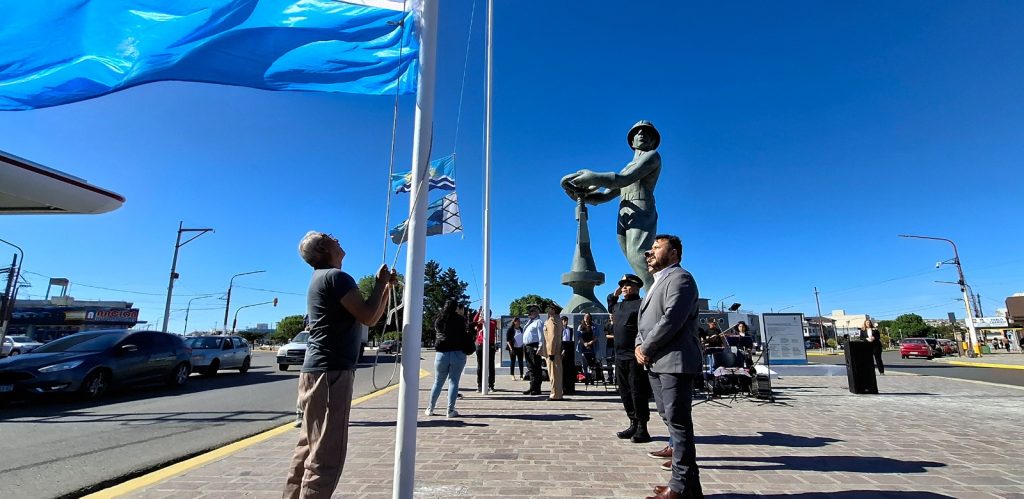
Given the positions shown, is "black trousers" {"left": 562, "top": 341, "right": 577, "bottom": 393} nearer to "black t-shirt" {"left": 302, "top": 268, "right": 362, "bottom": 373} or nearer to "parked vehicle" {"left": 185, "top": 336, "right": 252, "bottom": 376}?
"black t-shirt" {"left": 302, "top": 268, "right": 362, "bottom": 373}

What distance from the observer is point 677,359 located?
131 inches

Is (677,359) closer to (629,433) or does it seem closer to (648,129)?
(629,433)

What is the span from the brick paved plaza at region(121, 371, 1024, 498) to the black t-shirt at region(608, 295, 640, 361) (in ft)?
3.14

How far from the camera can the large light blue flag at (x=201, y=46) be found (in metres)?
2.98

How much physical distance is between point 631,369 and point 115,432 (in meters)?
6.70

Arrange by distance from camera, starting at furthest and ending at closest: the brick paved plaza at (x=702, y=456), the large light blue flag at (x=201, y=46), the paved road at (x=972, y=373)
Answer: the paved road at (x=972, y=373), the brick paved plaza at (x=702, y=456), the large light blue flag at (x=201, y=46)

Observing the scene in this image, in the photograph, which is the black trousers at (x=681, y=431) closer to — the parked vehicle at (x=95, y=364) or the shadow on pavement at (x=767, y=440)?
the shadow on pavement at (x=767, y=440)

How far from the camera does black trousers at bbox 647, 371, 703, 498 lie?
3078mm

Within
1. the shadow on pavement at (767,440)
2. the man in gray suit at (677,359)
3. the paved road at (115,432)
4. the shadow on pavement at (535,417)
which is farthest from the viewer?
the shadow on pavement at (535,417)

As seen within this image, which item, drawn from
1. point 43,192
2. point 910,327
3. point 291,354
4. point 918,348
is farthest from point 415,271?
point 910,327

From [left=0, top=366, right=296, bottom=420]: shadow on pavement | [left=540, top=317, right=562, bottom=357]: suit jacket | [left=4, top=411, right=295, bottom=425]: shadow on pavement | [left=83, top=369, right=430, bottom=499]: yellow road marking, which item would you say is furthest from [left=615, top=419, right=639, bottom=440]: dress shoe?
[left=0, top=366, right=296, bottom=420]: shadow on pavement

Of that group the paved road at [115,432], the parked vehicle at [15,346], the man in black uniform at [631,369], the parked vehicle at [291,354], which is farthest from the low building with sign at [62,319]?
the man in black uniform at [631,369]

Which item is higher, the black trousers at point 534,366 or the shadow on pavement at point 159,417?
the black trousers at point 534,366

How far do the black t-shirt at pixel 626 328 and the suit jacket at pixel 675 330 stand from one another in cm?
159
